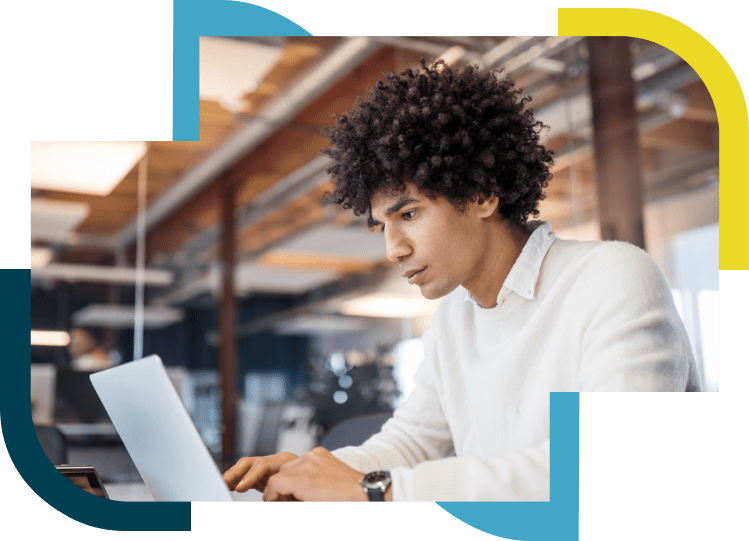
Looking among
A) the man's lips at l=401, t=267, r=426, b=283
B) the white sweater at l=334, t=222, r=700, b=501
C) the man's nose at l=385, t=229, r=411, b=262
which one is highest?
the man's nose at l=385, t=229, r=411, b=262

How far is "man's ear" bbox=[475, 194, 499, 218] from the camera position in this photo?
1494 millimetres

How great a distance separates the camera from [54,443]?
2039mm

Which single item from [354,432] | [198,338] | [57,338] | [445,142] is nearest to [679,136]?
[354,432]

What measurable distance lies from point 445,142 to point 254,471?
0.75m

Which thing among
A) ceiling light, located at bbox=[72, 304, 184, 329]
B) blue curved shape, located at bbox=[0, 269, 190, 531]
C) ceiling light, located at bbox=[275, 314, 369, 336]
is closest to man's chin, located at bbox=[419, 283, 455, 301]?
blue curved shape, located at bbox=[0, 269, 190, 531]

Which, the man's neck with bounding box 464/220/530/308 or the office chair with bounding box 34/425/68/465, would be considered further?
the office chair with bounding box 34/425/68/465

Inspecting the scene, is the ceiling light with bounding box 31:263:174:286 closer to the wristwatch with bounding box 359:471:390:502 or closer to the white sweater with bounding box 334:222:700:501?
the white sweater with bounding box 334:222:700:501

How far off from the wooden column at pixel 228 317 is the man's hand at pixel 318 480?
519cm

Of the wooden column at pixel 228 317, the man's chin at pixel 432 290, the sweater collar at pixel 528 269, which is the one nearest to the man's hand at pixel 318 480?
the man's chin at pixel 432 290

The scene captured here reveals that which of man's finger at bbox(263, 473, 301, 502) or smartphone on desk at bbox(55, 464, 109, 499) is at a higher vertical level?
man's finger at bbox(263, 473, 301, 502)

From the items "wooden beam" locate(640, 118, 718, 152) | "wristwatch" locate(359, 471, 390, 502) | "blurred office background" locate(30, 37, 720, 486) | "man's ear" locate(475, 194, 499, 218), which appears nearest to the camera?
"wristwatch" locate(359, 471, 390, 502)

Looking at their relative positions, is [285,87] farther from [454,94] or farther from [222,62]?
[454,94]

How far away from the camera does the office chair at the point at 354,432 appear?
75.3 inches
